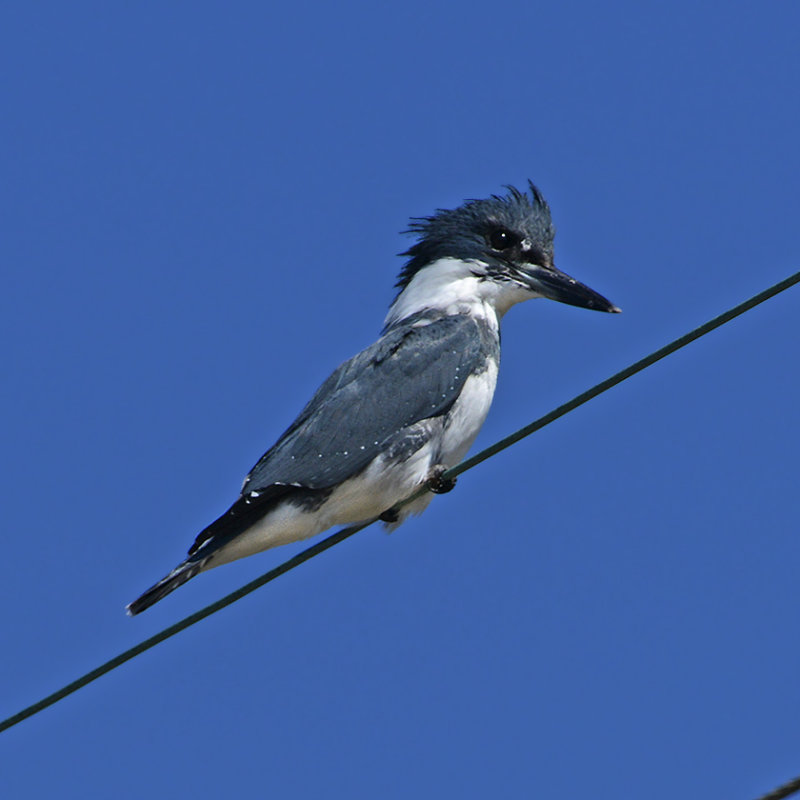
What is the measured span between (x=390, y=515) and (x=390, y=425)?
0.36 m

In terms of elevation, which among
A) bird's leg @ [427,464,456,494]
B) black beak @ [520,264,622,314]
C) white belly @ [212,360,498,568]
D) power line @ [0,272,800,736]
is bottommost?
power line @ [0,272,800,736]

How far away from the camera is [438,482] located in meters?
5.02

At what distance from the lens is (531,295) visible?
583cm

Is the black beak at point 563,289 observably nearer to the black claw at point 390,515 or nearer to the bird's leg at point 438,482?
the bird's leg at point 438,482

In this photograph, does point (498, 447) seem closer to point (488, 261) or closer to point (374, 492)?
point (374, 492)

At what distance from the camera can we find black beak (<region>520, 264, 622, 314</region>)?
5.75 m

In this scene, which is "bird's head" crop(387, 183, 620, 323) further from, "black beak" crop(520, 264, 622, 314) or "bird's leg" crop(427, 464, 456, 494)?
"bird's leg" crop(427, 464, 456, 494)

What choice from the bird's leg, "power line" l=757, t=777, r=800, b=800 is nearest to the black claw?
the bird's leg

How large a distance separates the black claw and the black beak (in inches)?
46.4

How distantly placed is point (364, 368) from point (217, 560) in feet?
3.11

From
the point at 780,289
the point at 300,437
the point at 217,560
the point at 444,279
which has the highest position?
the point at 444,279

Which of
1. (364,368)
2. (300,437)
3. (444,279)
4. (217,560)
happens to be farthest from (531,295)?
(217,560)

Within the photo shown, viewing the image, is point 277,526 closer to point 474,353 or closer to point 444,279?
point 474,353

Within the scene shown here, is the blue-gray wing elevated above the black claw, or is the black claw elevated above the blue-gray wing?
the blue-gray wing
